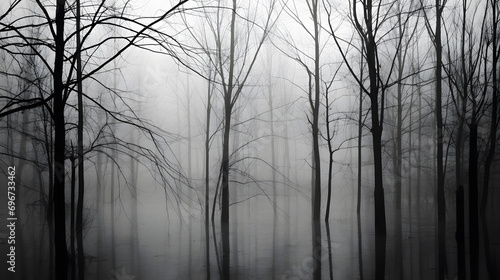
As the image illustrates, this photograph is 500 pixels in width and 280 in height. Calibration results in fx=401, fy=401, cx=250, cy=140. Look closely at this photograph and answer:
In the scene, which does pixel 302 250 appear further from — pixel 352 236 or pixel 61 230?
pixel 61 230

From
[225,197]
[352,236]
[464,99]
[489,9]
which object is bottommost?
[352,236]

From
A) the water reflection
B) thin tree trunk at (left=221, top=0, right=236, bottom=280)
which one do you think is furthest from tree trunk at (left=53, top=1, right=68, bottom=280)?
thin tree trunk at (left=221, top=0, right=236, bottom=280)

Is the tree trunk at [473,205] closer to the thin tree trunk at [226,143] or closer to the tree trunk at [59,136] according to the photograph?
the thin tree trunk at [226,143]

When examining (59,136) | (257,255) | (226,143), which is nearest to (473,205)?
(257,255)

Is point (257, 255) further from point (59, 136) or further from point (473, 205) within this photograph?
point (59, 136)

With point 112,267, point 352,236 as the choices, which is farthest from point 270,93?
point 112,267

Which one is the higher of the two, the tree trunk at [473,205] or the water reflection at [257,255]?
the tree trunk at [473,205]

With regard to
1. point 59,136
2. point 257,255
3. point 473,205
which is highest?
point 59,136

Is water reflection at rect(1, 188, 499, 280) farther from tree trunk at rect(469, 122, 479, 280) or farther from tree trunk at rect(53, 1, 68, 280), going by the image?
tree trunk at rect(53, 1, 68, 280)

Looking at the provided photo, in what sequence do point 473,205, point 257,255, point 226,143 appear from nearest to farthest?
1. point 257,255
2. point 473,205
3. point 226,143

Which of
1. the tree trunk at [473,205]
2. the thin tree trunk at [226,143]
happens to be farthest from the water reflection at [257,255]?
the thin tree trunk at [226,143]

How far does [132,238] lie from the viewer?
11570mm

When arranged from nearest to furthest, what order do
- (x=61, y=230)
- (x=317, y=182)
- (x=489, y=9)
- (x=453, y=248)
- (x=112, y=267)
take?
(x=61, y=230)
(x=112, y=267)
(x=453, y=248)
(x=489, y=9)
(x=317, y=182)

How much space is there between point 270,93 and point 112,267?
71.0 ft
